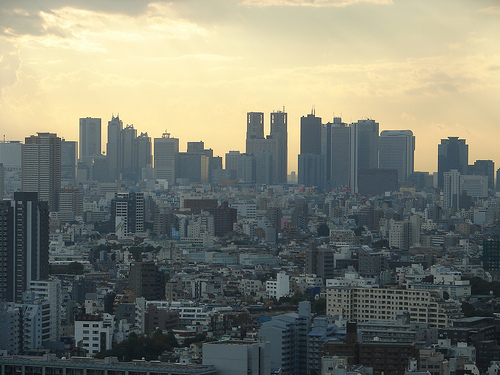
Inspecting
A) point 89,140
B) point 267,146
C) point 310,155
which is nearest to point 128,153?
point 89,140

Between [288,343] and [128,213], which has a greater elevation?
[128,213]

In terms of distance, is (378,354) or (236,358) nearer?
(236,358)

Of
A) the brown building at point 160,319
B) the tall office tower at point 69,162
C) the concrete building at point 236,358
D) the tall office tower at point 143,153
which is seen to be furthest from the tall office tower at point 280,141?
the concrete building at point 236,358

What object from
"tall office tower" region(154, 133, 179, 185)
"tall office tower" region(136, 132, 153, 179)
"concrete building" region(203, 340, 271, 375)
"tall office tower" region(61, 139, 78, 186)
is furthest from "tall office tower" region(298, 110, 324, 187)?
"concrete building" region(203, 340, 271, 375)

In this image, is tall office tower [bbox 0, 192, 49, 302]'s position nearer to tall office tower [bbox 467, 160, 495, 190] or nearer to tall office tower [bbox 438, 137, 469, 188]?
tall office tower [bbox 467, 160, 495, 190]

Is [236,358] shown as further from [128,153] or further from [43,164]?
[128,153]

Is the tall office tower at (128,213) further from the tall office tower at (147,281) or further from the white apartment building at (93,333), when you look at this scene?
the white apartment building at (93,333)
